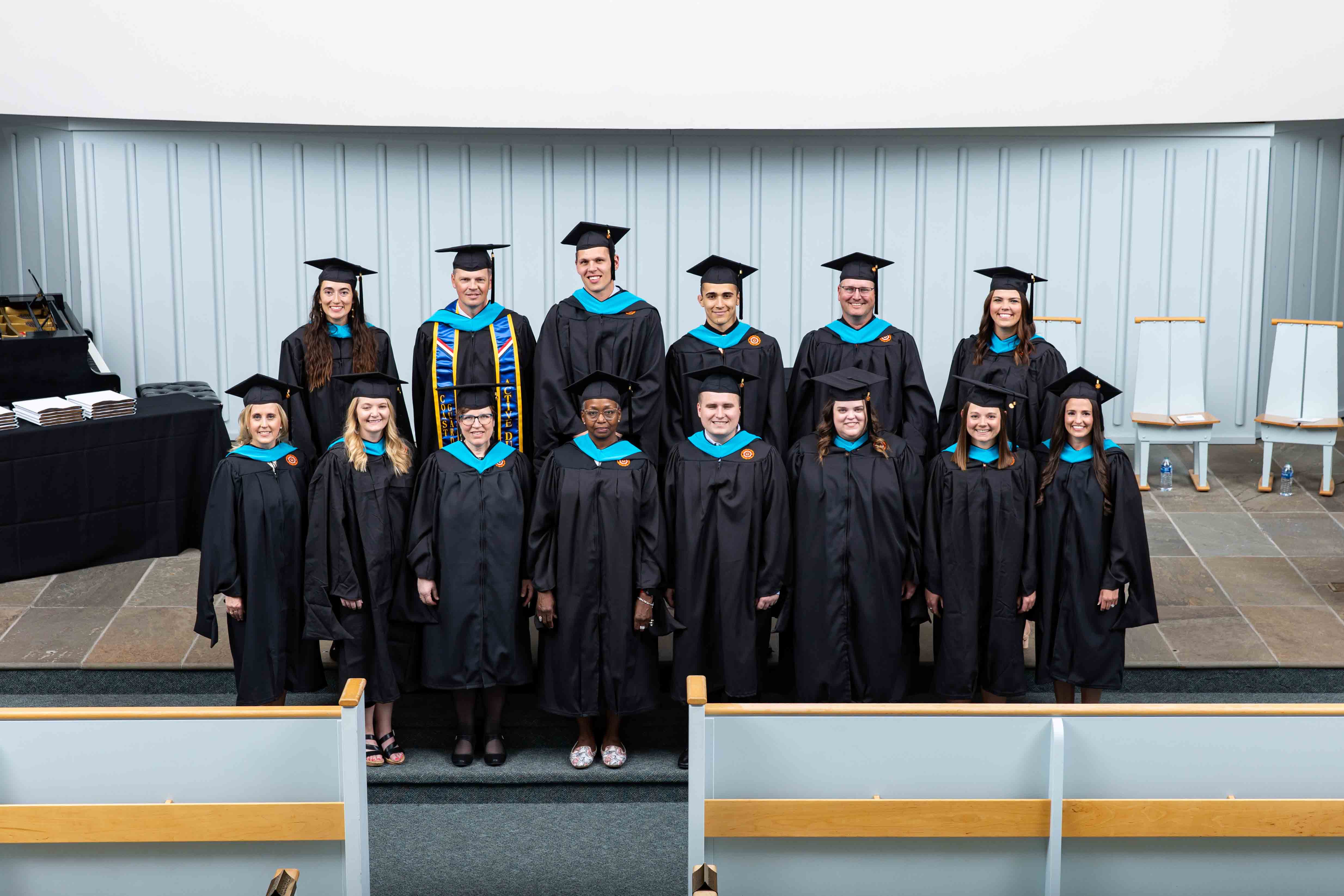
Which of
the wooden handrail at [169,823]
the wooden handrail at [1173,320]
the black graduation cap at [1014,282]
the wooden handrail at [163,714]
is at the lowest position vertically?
the wooden handrail at [169,823]

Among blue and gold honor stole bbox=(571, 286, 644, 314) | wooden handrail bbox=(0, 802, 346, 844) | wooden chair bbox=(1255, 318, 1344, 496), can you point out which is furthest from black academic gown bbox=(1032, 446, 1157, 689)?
wooden chair bbox=(1255, 318, 1344, 496)

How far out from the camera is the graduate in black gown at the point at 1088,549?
4562 mm

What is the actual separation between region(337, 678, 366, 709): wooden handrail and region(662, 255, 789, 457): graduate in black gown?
1997 mm

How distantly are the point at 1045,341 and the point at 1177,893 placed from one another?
2.38 m

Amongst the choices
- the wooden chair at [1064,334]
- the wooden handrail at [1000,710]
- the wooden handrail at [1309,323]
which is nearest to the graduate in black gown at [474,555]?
the wooden handrail at [1000,710]

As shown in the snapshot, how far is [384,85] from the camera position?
7609 mm

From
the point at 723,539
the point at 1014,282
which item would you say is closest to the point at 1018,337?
the point at 1014,282

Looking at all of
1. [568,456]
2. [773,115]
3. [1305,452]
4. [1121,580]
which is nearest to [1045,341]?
[1121,580]

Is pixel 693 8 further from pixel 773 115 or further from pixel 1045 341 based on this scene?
pixel 1045 341

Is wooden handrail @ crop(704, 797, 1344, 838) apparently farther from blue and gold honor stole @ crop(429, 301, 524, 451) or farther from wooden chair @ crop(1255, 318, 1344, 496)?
wooden chair @ crop(1255, 318, 1344, 496)

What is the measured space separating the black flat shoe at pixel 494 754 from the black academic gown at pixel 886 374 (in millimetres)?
1660

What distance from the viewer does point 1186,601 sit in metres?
5.89

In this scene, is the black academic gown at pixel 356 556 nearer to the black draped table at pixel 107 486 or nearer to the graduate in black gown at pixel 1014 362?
the graduate in black gown at pixel 1014 362

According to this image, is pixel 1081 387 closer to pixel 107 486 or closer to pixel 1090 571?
pixel 1090 571
